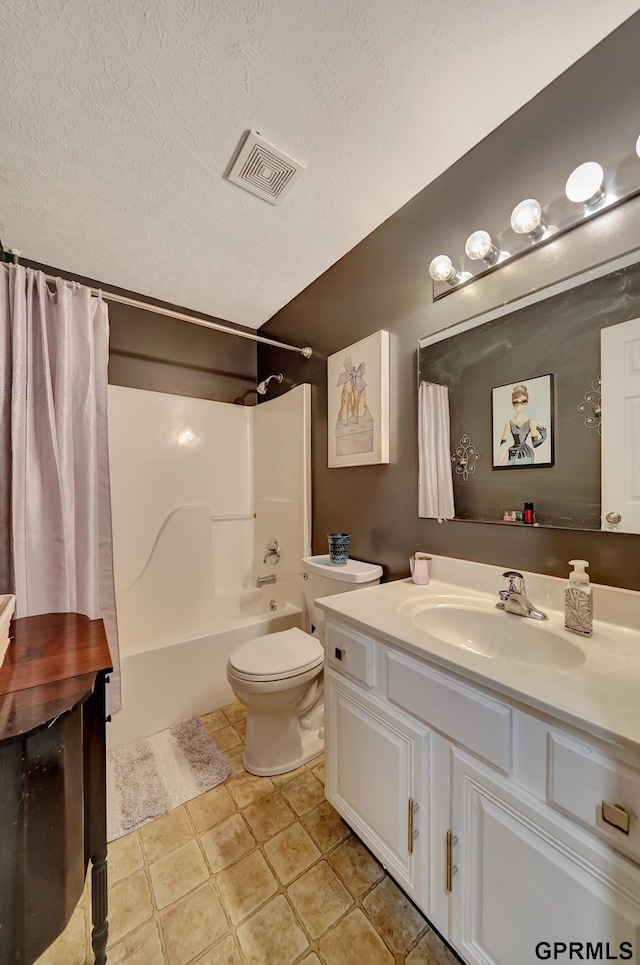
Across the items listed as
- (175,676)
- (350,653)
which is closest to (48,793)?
(350,653)

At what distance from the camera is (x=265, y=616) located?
6.72 feet

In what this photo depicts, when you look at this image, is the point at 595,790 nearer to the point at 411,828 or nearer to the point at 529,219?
the point at 411,828

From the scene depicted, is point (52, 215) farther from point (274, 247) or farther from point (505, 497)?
point (505, 497)

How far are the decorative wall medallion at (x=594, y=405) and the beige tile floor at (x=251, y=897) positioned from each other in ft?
4.50

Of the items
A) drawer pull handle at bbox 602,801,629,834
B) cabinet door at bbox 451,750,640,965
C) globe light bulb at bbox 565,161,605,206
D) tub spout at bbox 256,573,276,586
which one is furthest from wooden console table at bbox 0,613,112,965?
globe light bulb at bbox 565,161,605,206

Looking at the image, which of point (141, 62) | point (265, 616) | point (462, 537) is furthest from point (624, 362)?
point (265, 616)

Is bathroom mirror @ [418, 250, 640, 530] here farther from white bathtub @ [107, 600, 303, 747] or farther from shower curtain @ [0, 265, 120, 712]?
shower curtain @ [0, 265, 120, 712]

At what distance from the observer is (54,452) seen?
146 centimetres

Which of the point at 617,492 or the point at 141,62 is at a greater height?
the point at 141,62

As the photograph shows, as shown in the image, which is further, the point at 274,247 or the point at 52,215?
the point at 274,247

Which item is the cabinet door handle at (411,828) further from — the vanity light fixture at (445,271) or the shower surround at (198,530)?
the vanity light fixture at (445,271)

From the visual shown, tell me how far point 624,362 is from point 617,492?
13.1 inches

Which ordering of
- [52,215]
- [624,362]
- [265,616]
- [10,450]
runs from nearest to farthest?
[624,362] < [10,450] < [52,215] < [265,616]

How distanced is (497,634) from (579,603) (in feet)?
0.75
